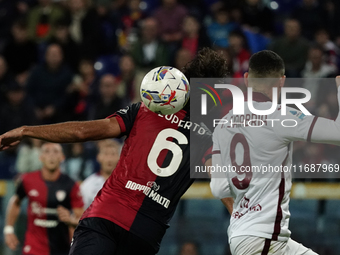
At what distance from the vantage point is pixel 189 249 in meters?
8.48

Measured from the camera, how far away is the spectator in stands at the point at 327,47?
386 inches

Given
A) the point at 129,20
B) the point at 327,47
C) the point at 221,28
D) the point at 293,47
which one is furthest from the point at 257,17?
the point at 129,20

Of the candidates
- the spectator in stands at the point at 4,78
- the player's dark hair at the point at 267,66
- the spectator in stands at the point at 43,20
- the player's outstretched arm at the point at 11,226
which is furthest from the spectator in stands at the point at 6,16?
the player's dark hair at the point at 267,66

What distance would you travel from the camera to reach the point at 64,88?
10.8 meters

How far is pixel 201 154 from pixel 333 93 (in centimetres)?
513

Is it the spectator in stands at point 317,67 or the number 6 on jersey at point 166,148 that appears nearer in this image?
the number 6 on jersey at point 166,148

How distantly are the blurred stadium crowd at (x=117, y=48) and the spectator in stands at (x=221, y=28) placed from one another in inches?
0.7

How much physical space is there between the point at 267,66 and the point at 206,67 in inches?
23.3

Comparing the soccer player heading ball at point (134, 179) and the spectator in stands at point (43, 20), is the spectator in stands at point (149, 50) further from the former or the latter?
the soccer player heading ball at point (134, 179)

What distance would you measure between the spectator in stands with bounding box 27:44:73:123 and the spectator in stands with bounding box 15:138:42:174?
4.45ft

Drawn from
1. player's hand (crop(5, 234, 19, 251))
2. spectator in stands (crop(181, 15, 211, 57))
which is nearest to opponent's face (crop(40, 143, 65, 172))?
player's hand (crop(5, 234, 19, 251))

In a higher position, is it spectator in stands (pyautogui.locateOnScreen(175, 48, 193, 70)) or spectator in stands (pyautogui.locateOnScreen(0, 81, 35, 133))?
spectator in stands (pyautogui.locateOnScreen(175, 48, 193, 70))

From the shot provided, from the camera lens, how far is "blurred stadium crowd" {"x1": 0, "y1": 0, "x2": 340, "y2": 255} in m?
9.59

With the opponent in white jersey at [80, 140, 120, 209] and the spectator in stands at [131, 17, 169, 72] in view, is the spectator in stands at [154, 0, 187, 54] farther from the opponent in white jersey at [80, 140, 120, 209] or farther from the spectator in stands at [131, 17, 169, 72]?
the opponent in white jersey at [80, 140, 120, 209]
